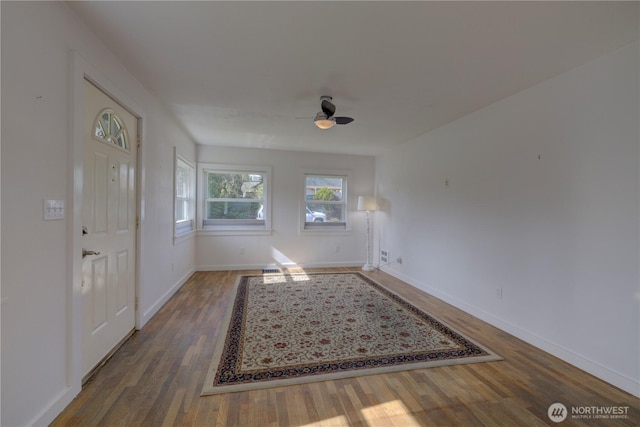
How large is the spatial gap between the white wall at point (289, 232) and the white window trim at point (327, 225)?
0.03 m

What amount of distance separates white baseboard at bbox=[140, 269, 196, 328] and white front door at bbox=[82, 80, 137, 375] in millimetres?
176

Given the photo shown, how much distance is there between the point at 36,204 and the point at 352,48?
217cm

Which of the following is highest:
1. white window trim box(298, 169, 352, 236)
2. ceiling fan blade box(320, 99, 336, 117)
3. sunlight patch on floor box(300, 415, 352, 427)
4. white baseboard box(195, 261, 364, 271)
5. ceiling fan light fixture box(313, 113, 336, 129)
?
ceiling fan blade box(320, 99, 336, 117)

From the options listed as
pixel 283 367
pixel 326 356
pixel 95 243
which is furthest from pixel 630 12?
pixel 95 243

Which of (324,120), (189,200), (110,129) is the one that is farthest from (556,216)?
(189,200)

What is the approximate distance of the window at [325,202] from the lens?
19.1ft

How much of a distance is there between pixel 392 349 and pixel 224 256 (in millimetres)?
3890

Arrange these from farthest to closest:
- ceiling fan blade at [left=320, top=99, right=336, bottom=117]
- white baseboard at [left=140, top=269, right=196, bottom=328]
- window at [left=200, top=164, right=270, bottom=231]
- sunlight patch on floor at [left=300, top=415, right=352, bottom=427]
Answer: window at [left=200, top=164, right=270, bottom=231], white baseboard at [left=140, top=269, right=196, bottom=328], ceiling fan blade at [left=320, top=99, right=336, bottom=117], sunlight patch on floor at [left=300, top=415, right=352, bottom=427]

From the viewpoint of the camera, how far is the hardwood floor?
165cm

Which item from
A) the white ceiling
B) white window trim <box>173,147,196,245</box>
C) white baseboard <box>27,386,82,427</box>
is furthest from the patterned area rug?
the white ceiling

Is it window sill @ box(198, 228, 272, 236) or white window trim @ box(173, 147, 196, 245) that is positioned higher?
white window trim @ box(173, 147, 196, 245)

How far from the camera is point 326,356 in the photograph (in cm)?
234

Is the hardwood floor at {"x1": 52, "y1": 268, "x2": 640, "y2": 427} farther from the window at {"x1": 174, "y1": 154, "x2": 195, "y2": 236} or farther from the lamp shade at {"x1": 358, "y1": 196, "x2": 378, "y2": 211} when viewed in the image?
the lamp shade at {"x1": 358, "y1": 196, "x2": 378, "y2": 211}

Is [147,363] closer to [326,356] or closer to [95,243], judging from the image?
[95,243]
